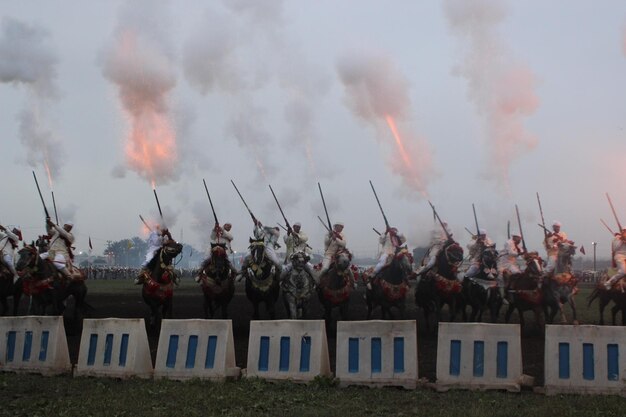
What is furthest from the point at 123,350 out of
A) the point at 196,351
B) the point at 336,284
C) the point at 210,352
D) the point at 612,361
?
the point at 612,361

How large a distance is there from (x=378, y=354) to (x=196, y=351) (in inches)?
126

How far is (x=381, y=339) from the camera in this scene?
11352 mm

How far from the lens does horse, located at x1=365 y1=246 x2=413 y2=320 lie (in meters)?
18.3

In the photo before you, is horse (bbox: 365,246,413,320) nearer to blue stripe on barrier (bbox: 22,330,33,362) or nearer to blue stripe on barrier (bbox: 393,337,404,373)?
blue stripe on barrier (bbox: 393,337,404,373)

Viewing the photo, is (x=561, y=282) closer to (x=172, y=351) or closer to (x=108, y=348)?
(x=172, y=351)

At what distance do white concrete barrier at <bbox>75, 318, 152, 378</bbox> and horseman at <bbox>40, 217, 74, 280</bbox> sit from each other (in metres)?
6.66

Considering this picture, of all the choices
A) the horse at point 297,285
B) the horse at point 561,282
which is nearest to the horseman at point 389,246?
the horse at point 297,285

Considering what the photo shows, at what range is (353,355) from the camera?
37.3 feet

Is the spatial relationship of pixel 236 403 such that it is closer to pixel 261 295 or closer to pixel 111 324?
pixel 111 324

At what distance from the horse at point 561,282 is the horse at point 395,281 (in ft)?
12.1

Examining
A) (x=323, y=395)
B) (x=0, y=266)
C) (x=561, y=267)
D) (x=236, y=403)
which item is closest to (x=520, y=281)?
(x=561, y=267)

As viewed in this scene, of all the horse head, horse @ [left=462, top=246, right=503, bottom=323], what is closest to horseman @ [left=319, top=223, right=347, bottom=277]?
the horse head

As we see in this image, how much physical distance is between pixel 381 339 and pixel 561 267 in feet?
29.3

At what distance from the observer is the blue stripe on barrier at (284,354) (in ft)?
37.8
